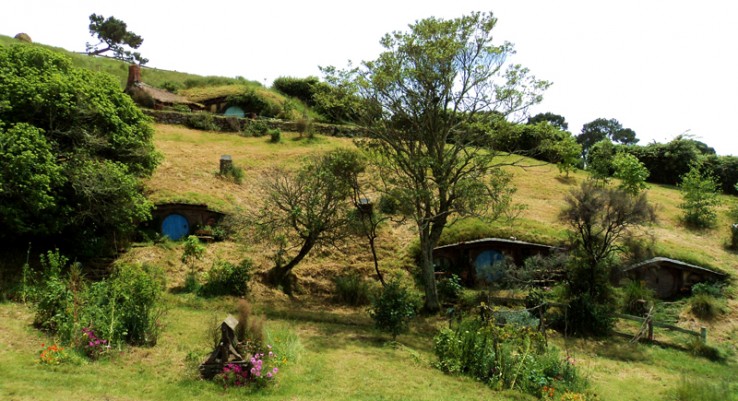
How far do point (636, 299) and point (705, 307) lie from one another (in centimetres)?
264

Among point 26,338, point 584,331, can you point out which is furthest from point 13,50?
point 584,331

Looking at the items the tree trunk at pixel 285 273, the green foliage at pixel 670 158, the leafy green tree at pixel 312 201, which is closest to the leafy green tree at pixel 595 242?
the leafy green tree at pixel 312 201

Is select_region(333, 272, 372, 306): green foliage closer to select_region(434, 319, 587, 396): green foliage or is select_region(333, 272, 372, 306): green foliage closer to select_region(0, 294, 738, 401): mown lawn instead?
select_region(0, 294, 738, 401): mown lawn

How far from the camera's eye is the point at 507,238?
2217 cm

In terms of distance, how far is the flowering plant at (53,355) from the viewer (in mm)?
9469

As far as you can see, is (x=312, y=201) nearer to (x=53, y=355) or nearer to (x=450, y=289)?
(x=450, y=289)

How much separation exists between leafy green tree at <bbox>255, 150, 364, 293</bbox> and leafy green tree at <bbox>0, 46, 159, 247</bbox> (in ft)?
14.7

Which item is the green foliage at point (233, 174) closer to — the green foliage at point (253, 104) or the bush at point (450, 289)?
the bush at point (450, 289)

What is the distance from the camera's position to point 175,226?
2142 cm

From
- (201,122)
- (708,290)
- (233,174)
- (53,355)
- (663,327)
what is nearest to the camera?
(53,355)

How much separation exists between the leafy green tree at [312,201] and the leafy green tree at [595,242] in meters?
8.23

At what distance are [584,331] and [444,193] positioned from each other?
6.60 metres

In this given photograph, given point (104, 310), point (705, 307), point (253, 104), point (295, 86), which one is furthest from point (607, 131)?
point (104, 310)

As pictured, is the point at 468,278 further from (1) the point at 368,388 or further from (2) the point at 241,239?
(1) the point at 368,388
